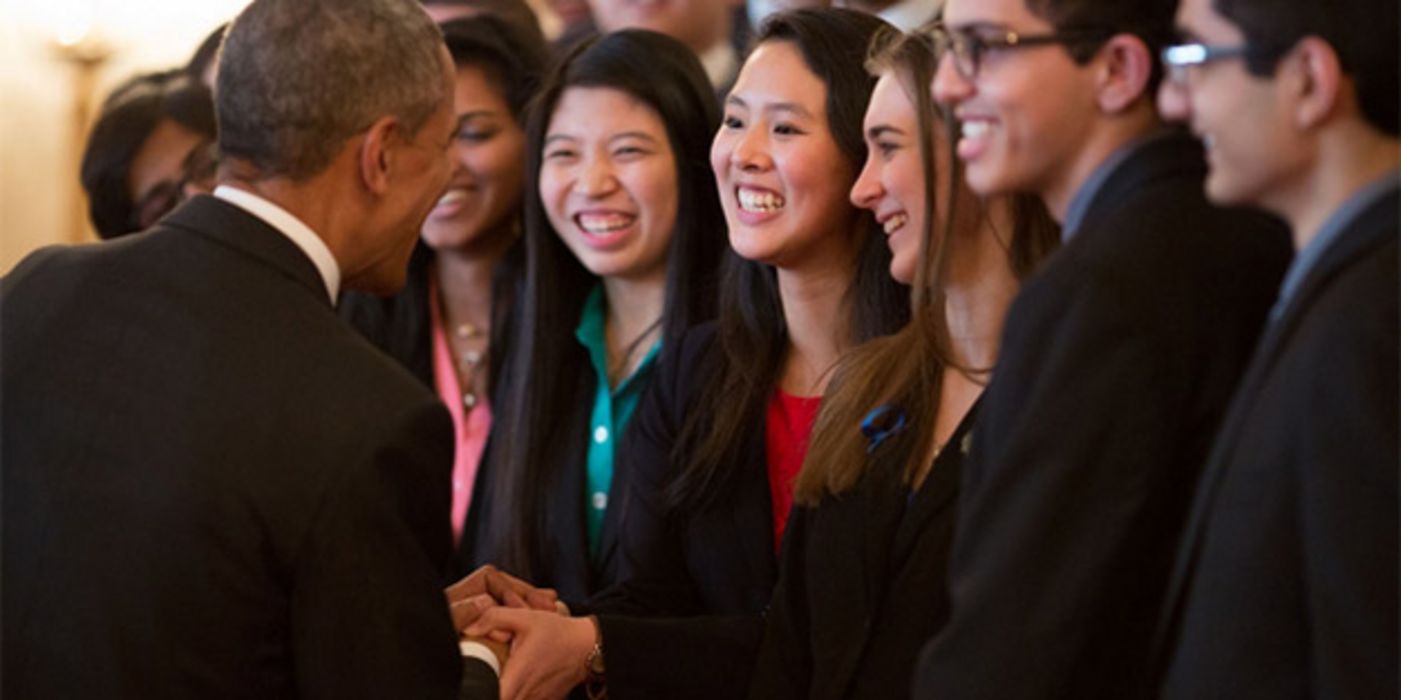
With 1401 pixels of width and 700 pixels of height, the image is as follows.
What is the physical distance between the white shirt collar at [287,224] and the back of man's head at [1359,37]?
112 centimetres

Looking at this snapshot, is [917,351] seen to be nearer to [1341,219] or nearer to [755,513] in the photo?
[755,513]

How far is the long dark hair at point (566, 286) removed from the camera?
3.72m

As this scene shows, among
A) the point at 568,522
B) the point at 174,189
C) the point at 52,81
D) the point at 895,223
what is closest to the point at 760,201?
the point at 895,223

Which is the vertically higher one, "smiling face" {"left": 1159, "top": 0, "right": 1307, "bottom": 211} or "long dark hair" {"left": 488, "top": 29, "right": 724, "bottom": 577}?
"smiling face" {"left": 1159, "top": 0, "right": 1307, "bottom": 211}

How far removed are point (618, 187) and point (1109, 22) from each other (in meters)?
1.78

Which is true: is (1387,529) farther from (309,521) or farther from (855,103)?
(855,103)

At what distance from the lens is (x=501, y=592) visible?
3.25 m

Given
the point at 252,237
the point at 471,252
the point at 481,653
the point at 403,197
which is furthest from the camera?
the point at 471,252

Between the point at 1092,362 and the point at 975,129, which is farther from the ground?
the point at 975,129

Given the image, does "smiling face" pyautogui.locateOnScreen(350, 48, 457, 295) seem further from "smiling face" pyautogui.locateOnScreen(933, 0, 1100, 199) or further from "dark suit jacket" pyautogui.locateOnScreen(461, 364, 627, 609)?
"dark suit jacket" pyautogui.locateOnScreen(461, 364, 627, 609)

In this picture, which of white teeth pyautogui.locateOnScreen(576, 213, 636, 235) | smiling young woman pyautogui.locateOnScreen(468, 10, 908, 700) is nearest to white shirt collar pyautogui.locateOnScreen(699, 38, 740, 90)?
white teeth pyautogui.locateOnScreen(576, 213, 636, 235)

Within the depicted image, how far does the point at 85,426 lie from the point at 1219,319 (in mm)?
1224

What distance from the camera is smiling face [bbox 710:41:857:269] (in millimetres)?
3287

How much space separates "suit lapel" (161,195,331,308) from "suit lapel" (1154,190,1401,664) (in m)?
1.04
